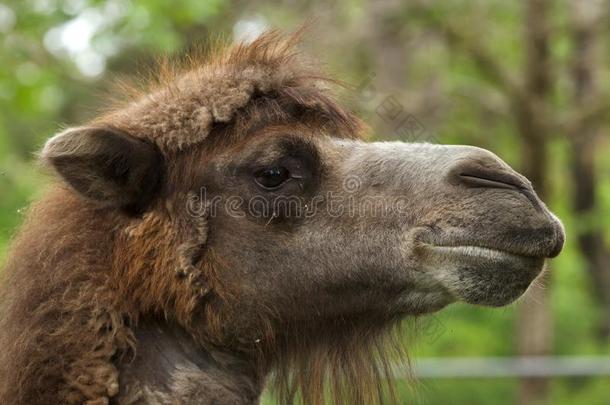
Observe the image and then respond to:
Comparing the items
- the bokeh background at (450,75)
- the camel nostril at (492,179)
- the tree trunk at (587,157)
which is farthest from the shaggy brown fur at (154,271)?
the tree trunk at (587,157)

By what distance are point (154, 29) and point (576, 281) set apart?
12682 mm

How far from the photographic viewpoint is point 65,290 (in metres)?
4.87

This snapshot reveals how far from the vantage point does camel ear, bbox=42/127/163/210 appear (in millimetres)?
4938

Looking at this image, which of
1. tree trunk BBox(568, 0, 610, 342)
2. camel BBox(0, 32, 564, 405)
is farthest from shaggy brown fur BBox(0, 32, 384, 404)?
tree trunk BBox(568, 0, 610, 342)

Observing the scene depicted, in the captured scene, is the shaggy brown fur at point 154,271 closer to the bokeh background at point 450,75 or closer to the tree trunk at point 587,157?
the bokeh background at point 450,75

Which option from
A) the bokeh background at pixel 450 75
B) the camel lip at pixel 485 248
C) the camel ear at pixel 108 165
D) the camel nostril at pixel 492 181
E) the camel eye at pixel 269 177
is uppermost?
the bokeh background at pixel 450 75

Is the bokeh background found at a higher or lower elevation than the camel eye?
higher

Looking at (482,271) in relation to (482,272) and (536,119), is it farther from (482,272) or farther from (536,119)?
(536,119)

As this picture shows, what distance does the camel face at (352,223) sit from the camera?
15.8 ft

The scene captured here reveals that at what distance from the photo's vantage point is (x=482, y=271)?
4758 mm

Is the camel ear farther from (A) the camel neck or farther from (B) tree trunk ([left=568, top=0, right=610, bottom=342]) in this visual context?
(B) tree trunk ([left=568, top=0, right=610, bottom=342])

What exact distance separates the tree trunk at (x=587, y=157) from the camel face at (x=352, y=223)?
8.22m

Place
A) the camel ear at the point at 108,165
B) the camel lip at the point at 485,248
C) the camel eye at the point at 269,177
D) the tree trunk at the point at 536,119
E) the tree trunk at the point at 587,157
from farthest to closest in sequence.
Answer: the tree trunk at the point at 587,157, the tree trunk at the point at 536,119, the camel eye at the point at 269,177, the camel ear at the point at 108,165, the camel lip at the point at 485,248

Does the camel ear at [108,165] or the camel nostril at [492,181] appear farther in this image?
the camel ear at [108,165]
